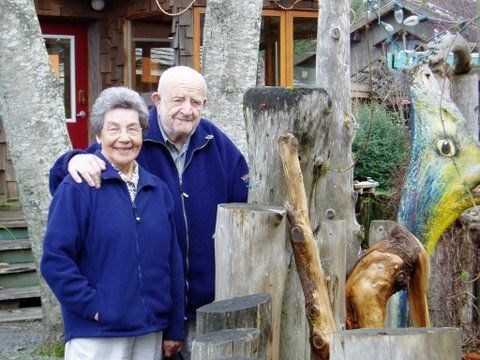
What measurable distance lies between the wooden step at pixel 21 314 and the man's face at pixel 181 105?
4.37 meters

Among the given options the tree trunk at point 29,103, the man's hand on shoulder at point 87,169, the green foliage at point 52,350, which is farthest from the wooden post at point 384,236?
the green foliage at point 52,350

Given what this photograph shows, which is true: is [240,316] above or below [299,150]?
below

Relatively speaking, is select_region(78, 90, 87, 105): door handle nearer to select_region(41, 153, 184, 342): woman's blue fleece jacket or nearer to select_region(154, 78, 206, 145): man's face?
select_region(154, 78, 206, 145): man's face

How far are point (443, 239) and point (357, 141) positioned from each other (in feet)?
16.9

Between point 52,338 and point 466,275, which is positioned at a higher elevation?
point 466,275

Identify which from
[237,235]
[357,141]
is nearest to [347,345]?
[237,235]

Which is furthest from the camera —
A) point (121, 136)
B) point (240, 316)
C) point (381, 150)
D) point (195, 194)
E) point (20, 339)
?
point (381, 150)

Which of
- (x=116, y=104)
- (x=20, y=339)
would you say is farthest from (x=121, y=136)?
(x=20, y=339)

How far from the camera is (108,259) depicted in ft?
11.0

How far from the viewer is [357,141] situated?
11.2 meters

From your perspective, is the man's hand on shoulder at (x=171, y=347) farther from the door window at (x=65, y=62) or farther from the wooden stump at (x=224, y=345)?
the door window at (x=65, y=62)

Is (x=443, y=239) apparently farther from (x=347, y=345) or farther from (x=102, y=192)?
(x=347, y=345)

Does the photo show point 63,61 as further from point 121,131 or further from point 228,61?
point 121,131

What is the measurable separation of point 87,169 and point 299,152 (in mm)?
834
